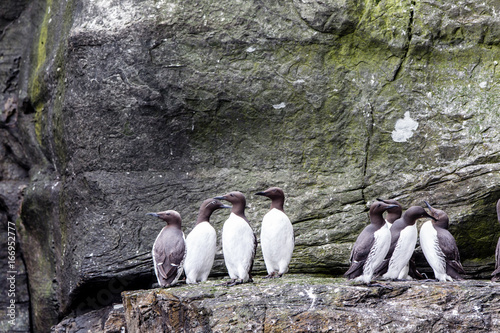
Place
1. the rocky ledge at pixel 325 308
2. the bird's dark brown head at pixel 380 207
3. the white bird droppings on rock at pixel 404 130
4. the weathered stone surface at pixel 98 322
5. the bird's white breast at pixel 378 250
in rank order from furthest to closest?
the white bird droppings on rock at pixel 404 130
the weathered stone surface at pixel 98 322
the bird's dark brown head at pixel 380 207
the bird's white breast at pixel 378 250
the rocky ledge at pixel 325 308

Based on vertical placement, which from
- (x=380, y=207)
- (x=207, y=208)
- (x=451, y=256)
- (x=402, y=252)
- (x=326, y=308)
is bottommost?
(x=326, y=308)

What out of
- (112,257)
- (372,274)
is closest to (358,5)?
(372,274)

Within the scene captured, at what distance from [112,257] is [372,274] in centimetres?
311

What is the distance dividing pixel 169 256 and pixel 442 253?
2.77 metres

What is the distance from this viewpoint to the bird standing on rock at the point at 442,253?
7.35 m

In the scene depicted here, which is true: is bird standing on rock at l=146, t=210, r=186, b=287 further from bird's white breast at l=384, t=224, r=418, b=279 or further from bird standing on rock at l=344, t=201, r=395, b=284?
bird's white breast at l=384, t=224, r=418, b=279

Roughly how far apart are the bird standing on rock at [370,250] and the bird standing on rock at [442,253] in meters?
0.66

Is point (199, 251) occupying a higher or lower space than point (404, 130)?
lower

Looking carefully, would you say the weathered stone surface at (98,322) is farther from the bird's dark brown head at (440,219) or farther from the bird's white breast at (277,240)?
the bird's dark brown head at (440,219)

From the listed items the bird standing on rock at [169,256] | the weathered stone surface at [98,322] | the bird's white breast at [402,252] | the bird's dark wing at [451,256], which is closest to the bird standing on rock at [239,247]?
the bird standing on rock at [169,256]

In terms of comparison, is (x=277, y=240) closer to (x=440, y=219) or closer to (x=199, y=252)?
(x=199, y=252)

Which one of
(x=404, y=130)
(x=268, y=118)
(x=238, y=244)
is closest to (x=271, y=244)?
(x=238, y=244)

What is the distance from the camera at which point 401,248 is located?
7.30 m

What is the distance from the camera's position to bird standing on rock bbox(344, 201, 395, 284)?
22.4 feet
